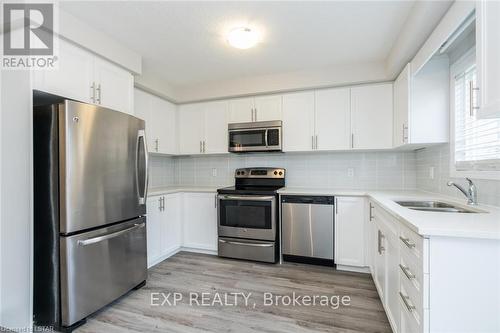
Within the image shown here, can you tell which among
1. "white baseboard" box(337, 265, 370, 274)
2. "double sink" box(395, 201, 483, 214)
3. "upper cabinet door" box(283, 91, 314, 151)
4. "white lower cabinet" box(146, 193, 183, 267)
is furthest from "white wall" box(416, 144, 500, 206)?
"white lower cabinet" box(146, 193, 183, 267)

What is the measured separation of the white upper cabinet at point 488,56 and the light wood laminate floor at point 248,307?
1609 mm

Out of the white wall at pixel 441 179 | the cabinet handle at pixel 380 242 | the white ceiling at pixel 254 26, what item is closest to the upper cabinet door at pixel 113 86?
the white ceiling at pixel 254 26

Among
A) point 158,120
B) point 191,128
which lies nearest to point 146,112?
point 158,120

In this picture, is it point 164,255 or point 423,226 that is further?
point 164,255

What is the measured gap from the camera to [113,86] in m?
2.34

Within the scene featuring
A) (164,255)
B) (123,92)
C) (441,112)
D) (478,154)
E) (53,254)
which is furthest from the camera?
(164,255)

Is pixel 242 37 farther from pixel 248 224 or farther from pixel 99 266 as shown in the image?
pixel 99 266

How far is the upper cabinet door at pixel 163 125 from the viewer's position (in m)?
3.25

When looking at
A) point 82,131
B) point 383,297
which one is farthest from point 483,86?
point 82,131

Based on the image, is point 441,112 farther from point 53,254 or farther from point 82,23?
point 53,254

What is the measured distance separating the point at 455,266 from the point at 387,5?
1779 mm

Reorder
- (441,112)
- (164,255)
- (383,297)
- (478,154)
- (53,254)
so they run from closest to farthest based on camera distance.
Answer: (53,254), (478,154), (383,297), (441,112), (164,255)

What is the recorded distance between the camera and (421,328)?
1119 millimetres

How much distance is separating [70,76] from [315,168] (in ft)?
9.39
